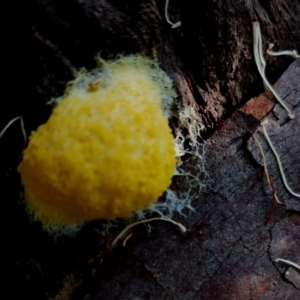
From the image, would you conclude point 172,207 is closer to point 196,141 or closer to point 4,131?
point 196,141

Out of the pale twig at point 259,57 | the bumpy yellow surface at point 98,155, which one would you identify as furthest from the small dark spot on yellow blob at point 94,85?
the pale twig at point 259,57

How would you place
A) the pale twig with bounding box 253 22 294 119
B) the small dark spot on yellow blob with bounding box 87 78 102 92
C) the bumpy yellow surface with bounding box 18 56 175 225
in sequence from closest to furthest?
the bumpy yellow surface with bounding box 18 56 175 225
the small dark spot on yellow blob with bounding box 87 78 102 92
the pale twig with bounding box 253 22 294 119

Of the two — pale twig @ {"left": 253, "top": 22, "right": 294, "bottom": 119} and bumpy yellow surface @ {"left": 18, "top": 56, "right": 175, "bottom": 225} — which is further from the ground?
bumpy yellow surface @ {"left": 18, "top": 56, "right": 175, "bottom": 225}

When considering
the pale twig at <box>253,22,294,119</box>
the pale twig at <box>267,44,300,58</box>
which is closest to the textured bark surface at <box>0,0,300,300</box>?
the pale twig at <box>253,22,294,119</box>

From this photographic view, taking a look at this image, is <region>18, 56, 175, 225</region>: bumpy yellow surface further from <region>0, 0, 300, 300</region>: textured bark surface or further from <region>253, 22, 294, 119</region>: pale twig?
<region>253, 22, 294, 119</region>: pale twig

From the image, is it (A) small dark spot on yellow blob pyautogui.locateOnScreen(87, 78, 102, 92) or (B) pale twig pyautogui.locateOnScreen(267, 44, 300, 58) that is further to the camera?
(B) pale twig pyautogui.locateOnScreen(267, 44, 300, 58)

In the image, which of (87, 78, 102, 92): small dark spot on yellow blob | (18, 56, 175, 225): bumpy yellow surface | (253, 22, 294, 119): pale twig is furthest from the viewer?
(253, 22, 294, 119): pale twig

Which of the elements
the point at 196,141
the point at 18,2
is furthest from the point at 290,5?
the point at 18,2
